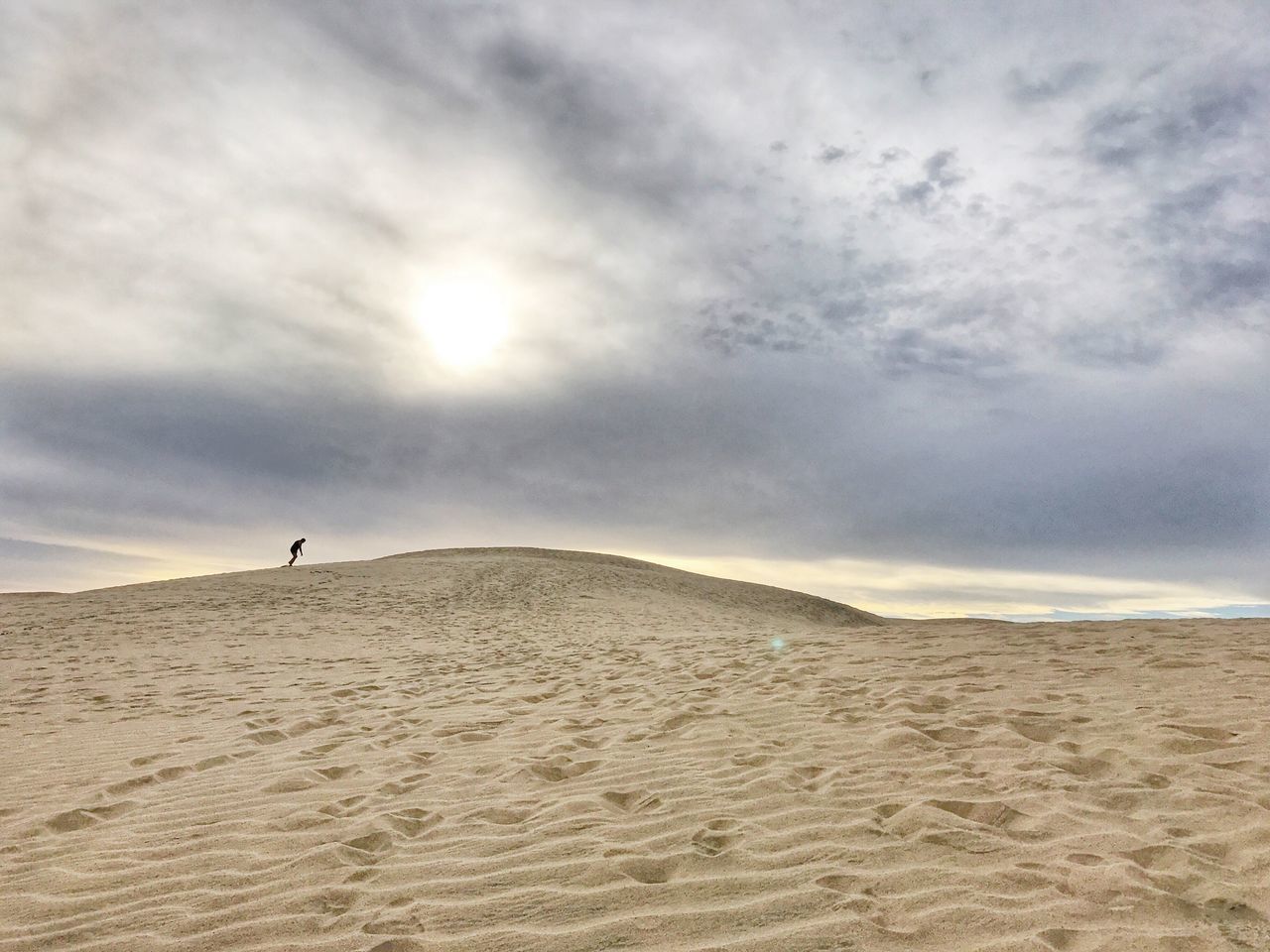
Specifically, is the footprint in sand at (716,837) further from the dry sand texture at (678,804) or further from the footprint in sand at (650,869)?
the footprint in sand at (650,869)

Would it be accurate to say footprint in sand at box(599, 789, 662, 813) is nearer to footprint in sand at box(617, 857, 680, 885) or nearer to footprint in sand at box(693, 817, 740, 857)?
footprint in sand at box(693, 817, 740, 857)

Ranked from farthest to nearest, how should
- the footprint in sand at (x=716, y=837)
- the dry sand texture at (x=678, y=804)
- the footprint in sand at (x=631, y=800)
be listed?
1. the footprint in sand at (x=631, y=800)
2. the footprint in sand at (x=716, y=837)
3. the dry sand texture at (x=678, y=804)

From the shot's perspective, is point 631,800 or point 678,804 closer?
point 678,804

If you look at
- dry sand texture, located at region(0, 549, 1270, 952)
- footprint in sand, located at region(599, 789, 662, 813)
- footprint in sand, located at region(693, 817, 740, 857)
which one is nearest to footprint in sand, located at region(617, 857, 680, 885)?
dry sand texture, located at region(0, 549, 1270, 952)

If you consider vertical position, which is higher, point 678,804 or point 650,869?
point 678,804

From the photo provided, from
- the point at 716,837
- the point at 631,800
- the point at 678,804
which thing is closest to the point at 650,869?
the point at 716,837

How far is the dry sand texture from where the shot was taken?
3414mm

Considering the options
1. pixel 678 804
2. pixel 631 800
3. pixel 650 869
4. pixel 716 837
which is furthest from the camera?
pixel 631 800

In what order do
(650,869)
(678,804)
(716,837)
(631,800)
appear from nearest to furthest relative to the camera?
(650,869) < (716,837) < (678,804) < (631,800)

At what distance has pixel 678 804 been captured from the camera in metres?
4.81

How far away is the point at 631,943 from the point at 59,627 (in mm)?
19514

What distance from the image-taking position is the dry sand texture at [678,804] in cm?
341

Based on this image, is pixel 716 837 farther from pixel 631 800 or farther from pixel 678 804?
pixel 631 800

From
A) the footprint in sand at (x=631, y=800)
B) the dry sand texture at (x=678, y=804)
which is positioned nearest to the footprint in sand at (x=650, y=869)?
the dry sand texture at (x=678, y=804)
